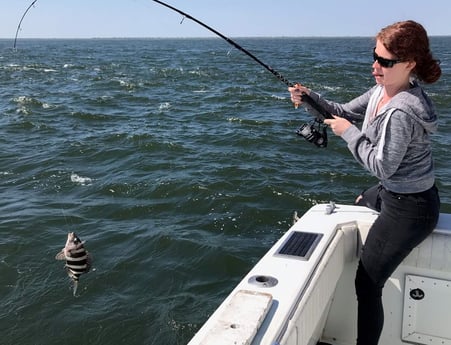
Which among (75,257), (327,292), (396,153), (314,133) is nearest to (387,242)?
(327,292)

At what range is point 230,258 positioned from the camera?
23.5 ft

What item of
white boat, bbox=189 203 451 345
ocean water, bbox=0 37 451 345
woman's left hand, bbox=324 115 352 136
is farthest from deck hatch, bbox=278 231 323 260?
ocean water, bbox=0 37 451 345

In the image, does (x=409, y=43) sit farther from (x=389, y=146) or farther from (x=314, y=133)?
(x=314, y=133)

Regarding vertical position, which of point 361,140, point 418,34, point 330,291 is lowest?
point 330,291

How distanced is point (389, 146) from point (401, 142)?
0.24 feet

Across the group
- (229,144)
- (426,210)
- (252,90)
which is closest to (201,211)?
(229,144)

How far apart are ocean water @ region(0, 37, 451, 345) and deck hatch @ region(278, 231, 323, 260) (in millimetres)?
1576

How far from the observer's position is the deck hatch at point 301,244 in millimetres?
3527

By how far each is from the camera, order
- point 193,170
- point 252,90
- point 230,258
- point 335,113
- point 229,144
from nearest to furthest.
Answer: point 335,113, point 230,258, point 193,170, point 229,144, point 252,90

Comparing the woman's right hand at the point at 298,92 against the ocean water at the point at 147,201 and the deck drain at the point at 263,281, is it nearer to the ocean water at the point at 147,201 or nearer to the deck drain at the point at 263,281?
the ocean water at the point at 147,201

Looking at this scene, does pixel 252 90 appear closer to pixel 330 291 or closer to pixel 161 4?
pixel 161 4

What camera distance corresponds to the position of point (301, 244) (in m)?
3.71

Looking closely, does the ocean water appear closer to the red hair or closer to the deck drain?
the red hair

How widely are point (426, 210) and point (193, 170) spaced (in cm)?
802
